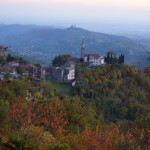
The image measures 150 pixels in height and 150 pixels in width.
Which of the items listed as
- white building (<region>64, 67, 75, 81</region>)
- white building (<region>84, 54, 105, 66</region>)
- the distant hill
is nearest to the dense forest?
white building (<region>64, 67, 75, 81</region>)

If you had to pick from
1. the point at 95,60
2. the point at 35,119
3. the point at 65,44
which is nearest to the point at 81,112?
the point at 35,119

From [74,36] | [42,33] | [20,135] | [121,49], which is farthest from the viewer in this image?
[42,33]

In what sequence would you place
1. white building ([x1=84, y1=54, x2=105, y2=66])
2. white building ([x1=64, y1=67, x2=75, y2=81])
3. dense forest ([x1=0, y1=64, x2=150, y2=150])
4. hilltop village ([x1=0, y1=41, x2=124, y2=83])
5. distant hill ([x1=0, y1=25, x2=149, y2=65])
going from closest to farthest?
dense forest ([x1=0, y1=64, x2=150, y2=150]) < hilltop village ([x1=0, y1=41, x2=124, y2=83]) < white building ([x1=64, y1=67, x2=75, y2=81]) < white building ([x1=84, y1=54, x2=105, y2=66]) < distant hill ([x1=0, y1=25, x2=149, y2=65])

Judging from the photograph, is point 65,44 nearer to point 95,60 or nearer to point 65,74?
point 95,60

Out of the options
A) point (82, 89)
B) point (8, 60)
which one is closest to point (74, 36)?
point (8, 60)

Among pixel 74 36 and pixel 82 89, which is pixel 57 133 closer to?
pixel 82 89

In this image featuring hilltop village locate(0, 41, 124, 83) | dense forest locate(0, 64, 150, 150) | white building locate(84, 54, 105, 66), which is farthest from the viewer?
white building locate(84, 54, 105, 66)

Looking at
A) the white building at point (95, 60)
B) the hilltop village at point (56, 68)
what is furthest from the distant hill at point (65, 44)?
the hilltop village at point (56, 68)

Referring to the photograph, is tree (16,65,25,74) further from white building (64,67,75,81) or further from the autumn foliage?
the autumn foliage

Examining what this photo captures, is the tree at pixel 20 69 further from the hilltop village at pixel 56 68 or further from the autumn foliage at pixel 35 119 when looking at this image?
the autumn foliage at pixel 35 119
